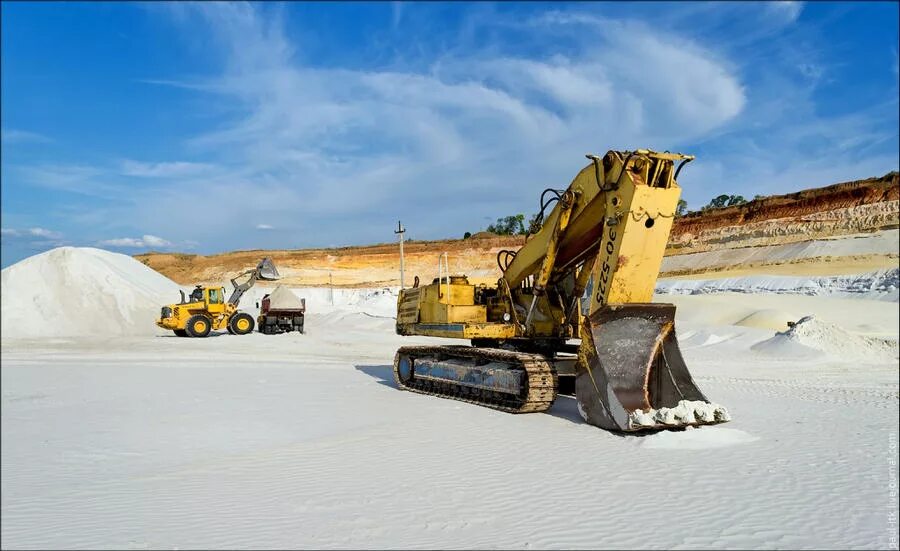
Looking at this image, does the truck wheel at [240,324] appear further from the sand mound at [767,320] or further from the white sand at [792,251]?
the white sand at [792,251]

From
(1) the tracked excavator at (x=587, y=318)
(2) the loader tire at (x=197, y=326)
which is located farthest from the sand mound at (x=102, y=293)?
(1) the tracked excavator at (x=587, y=318)

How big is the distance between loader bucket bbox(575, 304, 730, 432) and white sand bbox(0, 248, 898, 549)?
0.27 meters

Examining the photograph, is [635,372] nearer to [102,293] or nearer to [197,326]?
[197,326]

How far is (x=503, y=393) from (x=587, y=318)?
7.47 feet

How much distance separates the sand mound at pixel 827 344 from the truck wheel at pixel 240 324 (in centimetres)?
1860

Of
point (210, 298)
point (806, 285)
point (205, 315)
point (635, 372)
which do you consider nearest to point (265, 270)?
point (210, 298)

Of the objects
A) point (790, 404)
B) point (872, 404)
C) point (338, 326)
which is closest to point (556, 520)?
point (790, 404)

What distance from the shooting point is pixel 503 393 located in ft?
32.0

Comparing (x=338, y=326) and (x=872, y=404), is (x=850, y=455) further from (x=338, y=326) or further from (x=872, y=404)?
(x=338, y=326)

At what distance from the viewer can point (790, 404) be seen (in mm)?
10500

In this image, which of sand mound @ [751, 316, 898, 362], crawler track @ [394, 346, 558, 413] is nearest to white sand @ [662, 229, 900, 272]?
sand mound @ [751, 316, 898, 362]

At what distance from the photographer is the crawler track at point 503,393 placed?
896 centimetres

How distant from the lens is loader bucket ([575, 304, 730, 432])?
7801 millimetres

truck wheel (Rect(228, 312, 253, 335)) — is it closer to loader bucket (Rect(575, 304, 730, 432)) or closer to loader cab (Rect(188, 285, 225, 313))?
loader cab (Rect(188, 285, 225, 313))
